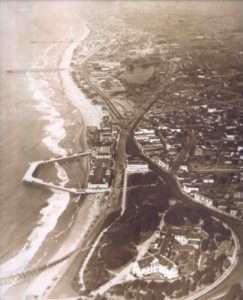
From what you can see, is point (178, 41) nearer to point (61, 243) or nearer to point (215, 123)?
point (215, 123)

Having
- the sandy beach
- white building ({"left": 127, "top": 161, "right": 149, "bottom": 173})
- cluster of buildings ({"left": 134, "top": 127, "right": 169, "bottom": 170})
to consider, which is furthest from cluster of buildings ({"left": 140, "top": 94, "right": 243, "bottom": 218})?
the sandy beach

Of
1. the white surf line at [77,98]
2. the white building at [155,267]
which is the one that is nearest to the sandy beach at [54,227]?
the white surf line at [77,98]

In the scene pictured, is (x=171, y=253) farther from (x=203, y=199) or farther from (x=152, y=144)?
(x=152, y=144)

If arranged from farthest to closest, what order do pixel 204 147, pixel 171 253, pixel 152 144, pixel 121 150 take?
pixel 152 144, pixel 204 147, pixel 121 150, pixel 171 253

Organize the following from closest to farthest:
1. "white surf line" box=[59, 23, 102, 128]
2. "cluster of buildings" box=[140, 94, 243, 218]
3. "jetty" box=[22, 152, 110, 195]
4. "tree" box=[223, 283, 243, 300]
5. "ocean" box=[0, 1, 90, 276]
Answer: "tree" box=[223, 283, 243, 300], "ocean" box=[0, 1, 90, 276], "cluster of buildings" box=[140, 94, 243, 218], "jetty" box=[22, 152, 110, 195], "white surf line" box=[59, 23, 102, 128]

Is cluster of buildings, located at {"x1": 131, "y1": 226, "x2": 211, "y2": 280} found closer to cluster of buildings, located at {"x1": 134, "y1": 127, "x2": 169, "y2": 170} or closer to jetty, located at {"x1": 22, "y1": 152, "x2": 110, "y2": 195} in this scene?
jetty, located at {"x1": 22, "y1": 152, "x2": 110, "y2": 195}

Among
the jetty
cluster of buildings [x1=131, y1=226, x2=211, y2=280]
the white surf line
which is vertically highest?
cluster of buildings [x1=131, y1=226, x2=211, y2=280]

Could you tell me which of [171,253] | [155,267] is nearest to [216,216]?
[171,253]
